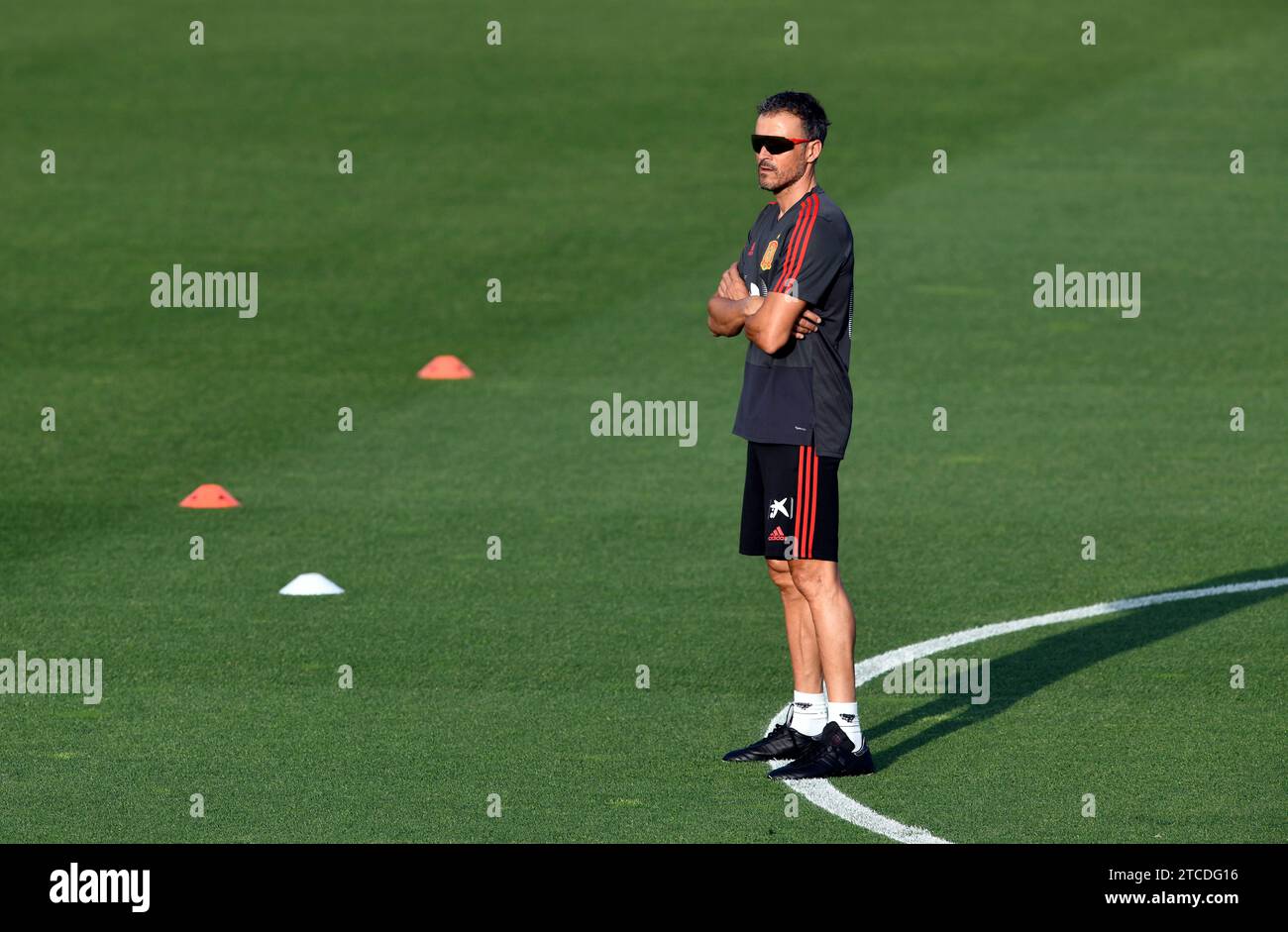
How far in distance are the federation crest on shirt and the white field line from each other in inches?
73.4

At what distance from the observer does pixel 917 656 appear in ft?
36.5

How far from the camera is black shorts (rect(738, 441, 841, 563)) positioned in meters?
9.09

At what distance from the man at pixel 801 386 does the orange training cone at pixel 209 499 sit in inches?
226

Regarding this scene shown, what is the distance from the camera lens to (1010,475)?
15.1 metres

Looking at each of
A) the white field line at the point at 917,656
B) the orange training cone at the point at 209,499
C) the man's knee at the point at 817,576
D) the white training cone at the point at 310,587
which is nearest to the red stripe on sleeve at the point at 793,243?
the man's knee at the point at 817,576

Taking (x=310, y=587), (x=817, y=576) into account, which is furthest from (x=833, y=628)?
(x=310, y=587)

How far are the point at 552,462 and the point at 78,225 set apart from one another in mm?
10406

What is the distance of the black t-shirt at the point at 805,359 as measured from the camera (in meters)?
8.98

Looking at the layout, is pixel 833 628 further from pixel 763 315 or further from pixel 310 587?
pixel 310 587

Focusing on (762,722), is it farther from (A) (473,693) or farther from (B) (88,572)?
(B) (88,572)

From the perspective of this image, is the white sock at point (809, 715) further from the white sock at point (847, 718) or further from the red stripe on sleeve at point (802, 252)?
the red stripe on sleeve at point (802, 252)

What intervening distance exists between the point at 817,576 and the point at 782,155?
1.65m

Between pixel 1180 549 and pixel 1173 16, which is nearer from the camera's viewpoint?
pixel 1180 549
